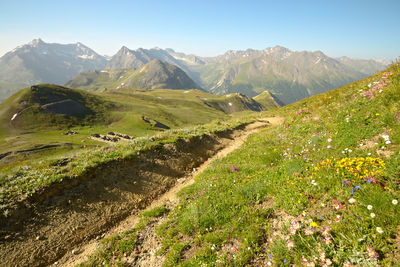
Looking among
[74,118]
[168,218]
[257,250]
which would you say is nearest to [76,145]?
[74,118]

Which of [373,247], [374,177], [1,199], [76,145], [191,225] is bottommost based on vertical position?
[76,145]

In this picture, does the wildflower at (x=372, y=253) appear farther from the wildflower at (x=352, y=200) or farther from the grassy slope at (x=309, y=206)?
the wildflower at (x=352, y=200)

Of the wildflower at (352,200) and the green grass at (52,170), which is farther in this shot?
the green grass at (52,170)

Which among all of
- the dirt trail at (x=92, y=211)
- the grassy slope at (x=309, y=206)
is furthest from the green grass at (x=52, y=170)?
the grassy slope at (x=309, y=206)

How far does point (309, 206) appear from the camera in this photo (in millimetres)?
5738

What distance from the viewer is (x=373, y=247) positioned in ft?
12.5

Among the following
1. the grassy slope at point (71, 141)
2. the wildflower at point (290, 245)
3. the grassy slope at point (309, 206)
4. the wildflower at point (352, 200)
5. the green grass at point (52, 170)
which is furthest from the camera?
the grassy slope at point (71, 141)

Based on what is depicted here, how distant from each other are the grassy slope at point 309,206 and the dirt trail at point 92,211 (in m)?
1.50

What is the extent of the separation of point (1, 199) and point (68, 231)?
319 centimetres

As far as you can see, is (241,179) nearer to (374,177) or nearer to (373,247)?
(374,177)

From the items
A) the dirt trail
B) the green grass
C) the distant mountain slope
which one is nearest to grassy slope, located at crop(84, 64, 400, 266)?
the dirt trail

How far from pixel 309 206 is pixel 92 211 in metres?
9.83

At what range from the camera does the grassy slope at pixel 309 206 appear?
13.7 feet

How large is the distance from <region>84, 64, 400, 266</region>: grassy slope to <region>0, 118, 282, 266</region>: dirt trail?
4.94ft
